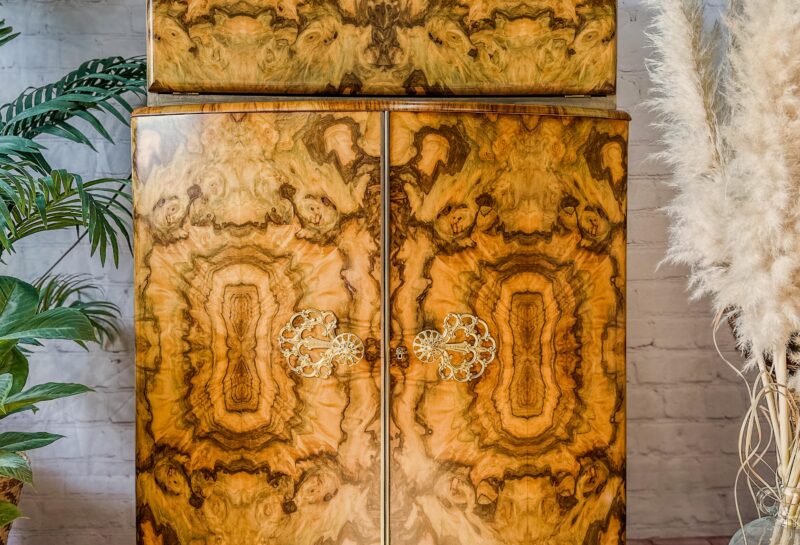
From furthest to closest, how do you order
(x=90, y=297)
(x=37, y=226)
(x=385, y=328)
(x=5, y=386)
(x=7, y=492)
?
(x=90, y=297)
(x=37, y=226)
(x=7, y=492)
(x=385, y=328)
(x=5, y=386)

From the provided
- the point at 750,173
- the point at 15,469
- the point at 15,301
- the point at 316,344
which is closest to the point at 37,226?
the point at 15,301

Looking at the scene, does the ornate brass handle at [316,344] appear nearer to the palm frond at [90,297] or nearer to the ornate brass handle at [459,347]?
the ornate brass handle at [459,347]

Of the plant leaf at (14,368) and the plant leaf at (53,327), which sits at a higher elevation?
the plant leaf at (53,327)

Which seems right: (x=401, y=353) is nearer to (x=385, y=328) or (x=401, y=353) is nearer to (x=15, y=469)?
(x=385, y=328)

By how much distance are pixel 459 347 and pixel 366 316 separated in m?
0.18

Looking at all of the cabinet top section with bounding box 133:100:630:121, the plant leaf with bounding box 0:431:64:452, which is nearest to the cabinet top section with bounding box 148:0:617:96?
the cabinet top section with bounding box 133:100:630:121

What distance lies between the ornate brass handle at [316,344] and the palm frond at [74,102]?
0.60 metres

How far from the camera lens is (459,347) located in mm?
1072

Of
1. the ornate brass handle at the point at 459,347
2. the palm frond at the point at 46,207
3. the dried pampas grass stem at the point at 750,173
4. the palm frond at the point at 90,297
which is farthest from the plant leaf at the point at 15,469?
the dried pampas grass stem at the point at 750,173

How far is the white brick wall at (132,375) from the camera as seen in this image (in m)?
1.59

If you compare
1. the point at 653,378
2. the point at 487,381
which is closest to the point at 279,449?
the point at 487,381

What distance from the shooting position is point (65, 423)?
5.39 ft

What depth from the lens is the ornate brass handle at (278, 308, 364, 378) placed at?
3.50 feet

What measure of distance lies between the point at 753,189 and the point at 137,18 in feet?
5.11
